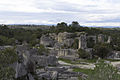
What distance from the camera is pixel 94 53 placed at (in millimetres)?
51531

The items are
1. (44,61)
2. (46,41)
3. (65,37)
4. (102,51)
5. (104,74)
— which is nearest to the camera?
(104,74)

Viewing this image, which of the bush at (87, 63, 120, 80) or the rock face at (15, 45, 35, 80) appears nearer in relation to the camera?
the bush at (87, 63, 120, 80)

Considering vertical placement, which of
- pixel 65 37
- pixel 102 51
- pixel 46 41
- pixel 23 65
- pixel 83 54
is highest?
pixel 23 65

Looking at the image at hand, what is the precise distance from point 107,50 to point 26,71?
2990cm

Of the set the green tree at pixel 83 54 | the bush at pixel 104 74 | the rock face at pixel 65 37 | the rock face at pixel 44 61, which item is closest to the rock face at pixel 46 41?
the rock face at pixel 65 37

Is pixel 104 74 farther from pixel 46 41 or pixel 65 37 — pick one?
pixel 65 37

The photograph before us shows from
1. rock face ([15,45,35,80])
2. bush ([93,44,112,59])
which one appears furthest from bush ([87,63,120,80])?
bush ([93,44,112,59])

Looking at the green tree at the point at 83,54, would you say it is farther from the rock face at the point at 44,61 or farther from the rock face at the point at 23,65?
the rock face at the point at 23,65

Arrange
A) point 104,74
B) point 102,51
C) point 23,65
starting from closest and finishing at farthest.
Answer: point 104,74 → point 23,65 → point 102,51

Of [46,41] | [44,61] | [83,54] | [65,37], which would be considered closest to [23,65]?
[44,61]

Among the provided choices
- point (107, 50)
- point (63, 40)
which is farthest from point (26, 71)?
point (63, 40)

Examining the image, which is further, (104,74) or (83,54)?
(83,54)

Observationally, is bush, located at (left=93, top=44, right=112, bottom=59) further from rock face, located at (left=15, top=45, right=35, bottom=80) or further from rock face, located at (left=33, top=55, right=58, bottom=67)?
rock face, located at (left=15, top=45, right=35, bottom=80)

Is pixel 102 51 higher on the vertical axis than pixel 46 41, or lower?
lower
